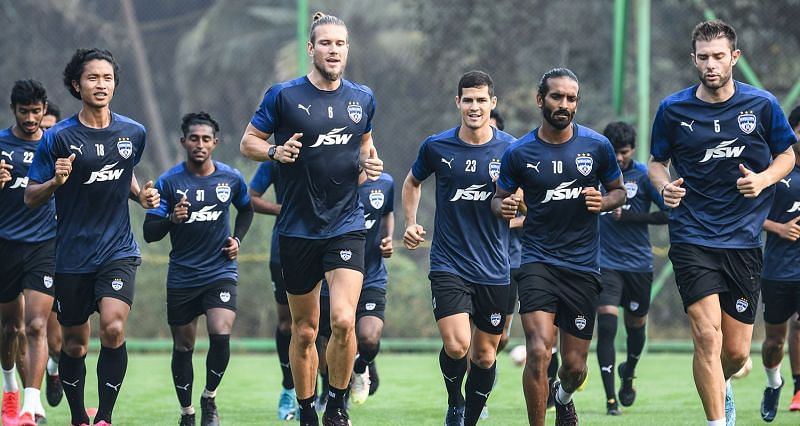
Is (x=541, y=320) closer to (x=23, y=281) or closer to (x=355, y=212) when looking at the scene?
(x=355, y=212)

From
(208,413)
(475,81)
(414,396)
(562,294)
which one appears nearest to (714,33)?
(475,81)

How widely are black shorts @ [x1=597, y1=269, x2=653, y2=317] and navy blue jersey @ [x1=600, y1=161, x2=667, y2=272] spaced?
54 mm

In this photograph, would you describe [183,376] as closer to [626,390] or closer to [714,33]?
[626,390]

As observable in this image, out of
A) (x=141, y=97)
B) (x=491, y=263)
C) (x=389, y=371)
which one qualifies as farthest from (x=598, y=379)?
(x=141, y=97)

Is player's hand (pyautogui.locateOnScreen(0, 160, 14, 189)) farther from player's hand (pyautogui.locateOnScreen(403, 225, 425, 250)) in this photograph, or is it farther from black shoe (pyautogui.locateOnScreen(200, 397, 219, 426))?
player's hand (pyautogui.locateOnScreen(403, 225, 425, 250))

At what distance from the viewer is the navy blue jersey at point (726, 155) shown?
24.7 feet

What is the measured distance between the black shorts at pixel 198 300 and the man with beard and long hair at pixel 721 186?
3.51 meters

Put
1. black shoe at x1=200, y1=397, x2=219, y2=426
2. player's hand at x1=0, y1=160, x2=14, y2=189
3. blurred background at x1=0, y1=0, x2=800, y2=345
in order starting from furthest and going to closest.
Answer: blurred background at x1=0, y1=0, x2=800, y2=345 < black shoe at x1=200, y1=397, x2=219, y2=426 < player's hand at x1=0, y1=160, x2=14, y2=189

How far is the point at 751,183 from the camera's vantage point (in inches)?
288

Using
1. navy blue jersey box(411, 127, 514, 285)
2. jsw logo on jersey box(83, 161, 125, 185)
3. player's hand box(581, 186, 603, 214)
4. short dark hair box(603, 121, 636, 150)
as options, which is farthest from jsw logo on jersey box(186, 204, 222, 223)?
short dark hair box(603, 121, 636, 150)

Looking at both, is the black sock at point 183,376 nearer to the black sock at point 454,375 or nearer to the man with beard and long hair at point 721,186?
the black sock at point 454,375

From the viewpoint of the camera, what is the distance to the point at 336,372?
308 inches

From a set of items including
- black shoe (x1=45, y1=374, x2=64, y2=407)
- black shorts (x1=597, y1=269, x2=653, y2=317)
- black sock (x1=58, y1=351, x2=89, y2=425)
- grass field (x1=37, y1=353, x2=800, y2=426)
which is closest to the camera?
black sock (x1=58, y1=351, x2=89, y2=425)

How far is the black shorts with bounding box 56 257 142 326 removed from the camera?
8.13m
